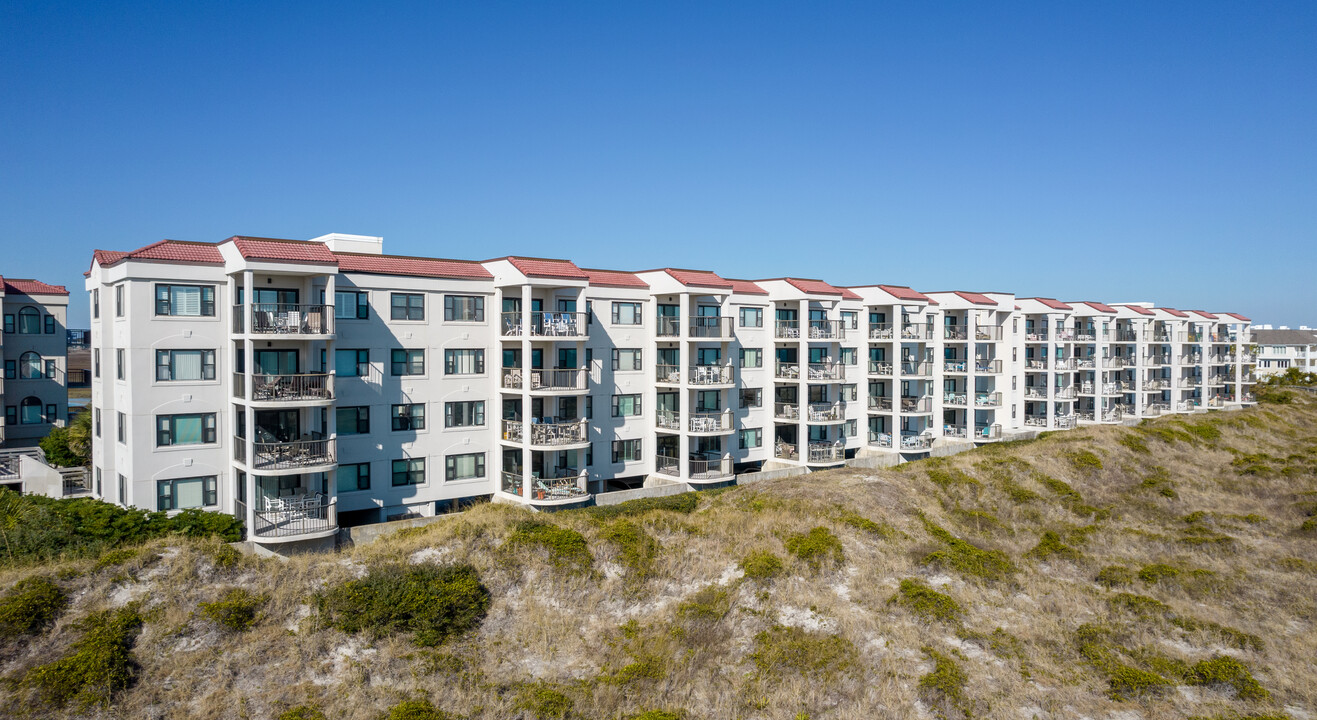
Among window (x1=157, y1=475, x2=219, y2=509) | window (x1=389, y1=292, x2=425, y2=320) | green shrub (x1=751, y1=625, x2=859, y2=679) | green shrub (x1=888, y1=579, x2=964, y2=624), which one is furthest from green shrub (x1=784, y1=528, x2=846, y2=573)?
window (x1=157, y1=475, x2=219, y2=509)

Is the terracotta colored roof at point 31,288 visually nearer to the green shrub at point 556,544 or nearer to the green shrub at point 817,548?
the green shrub at point 556,544

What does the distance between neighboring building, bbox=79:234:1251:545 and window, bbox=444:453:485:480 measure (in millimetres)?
111

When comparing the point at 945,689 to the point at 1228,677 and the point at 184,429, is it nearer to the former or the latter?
the point at 1228,677

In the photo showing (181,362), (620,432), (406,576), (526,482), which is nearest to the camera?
(406,576)

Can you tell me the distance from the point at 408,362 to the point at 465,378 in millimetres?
3034

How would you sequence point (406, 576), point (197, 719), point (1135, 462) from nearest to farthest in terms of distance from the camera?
1. point (197, 719)
2. point (406, 576)
3. point (1135, 462)

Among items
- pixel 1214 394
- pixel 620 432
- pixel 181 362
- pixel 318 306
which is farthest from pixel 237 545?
pixel 1214 394

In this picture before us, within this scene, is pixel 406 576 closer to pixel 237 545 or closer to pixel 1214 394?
pixel 237 545

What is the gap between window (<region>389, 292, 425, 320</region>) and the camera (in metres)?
36.8

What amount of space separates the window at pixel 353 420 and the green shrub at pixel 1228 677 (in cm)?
3225

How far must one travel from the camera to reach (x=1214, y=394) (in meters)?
93.4

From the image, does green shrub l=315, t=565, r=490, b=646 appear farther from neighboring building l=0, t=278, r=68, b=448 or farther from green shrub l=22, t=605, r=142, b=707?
neighboring building l=0, t=278, r=68, b=448

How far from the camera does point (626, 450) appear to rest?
44.9m

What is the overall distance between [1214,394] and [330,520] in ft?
333
